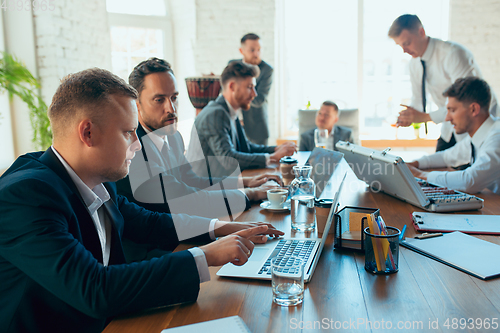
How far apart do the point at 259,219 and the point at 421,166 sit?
1.49 m

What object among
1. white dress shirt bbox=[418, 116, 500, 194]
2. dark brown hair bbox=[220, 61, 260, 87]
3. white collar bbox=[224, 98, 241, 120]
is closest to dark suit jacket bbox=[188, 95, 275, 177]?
white collar bbox=[224, 98, 241, 120]

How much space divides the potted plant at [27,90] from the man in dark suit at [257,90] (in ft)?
6.73

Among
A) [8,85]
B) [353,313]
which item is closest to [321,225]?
[353,313]

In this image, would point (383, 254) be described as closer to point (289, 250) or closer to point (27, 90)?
point (289, 250)

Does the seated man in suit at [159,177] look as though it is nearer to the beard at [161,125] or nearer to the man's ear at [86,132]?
the beard at [161,125]

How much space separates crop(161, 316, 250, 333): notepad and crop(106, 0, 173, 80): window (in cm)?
457

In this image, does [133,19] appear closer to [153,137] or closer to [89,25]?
[89,25]

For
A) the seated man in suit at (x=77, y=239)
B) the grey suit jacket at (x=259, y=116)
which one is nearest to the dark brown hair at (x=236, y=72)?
the grey suit jacket at (x=259, y=116)

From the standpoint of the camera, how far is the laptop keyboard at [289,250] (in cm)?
99

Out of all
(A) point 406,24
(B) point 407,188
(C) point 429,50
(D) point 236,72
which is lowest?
(B) point 407,188

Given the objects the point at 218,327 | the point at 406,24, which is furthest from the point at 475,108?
the point at 218,327

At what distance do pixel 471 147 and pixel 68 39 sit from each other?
11.3 feet

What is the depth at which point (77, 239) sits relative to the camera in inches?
32.2

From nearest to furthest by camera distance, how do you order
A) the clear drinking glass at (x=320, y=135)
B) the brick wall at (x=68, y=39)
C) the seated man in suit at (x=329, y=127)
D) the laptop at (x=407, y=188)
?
the laptop at (x=407, y=188), the clear drinking glass at (x=320, y=135), the brick wall at (x=68, y=39), the seated man in suit at (x=329, y=127)
